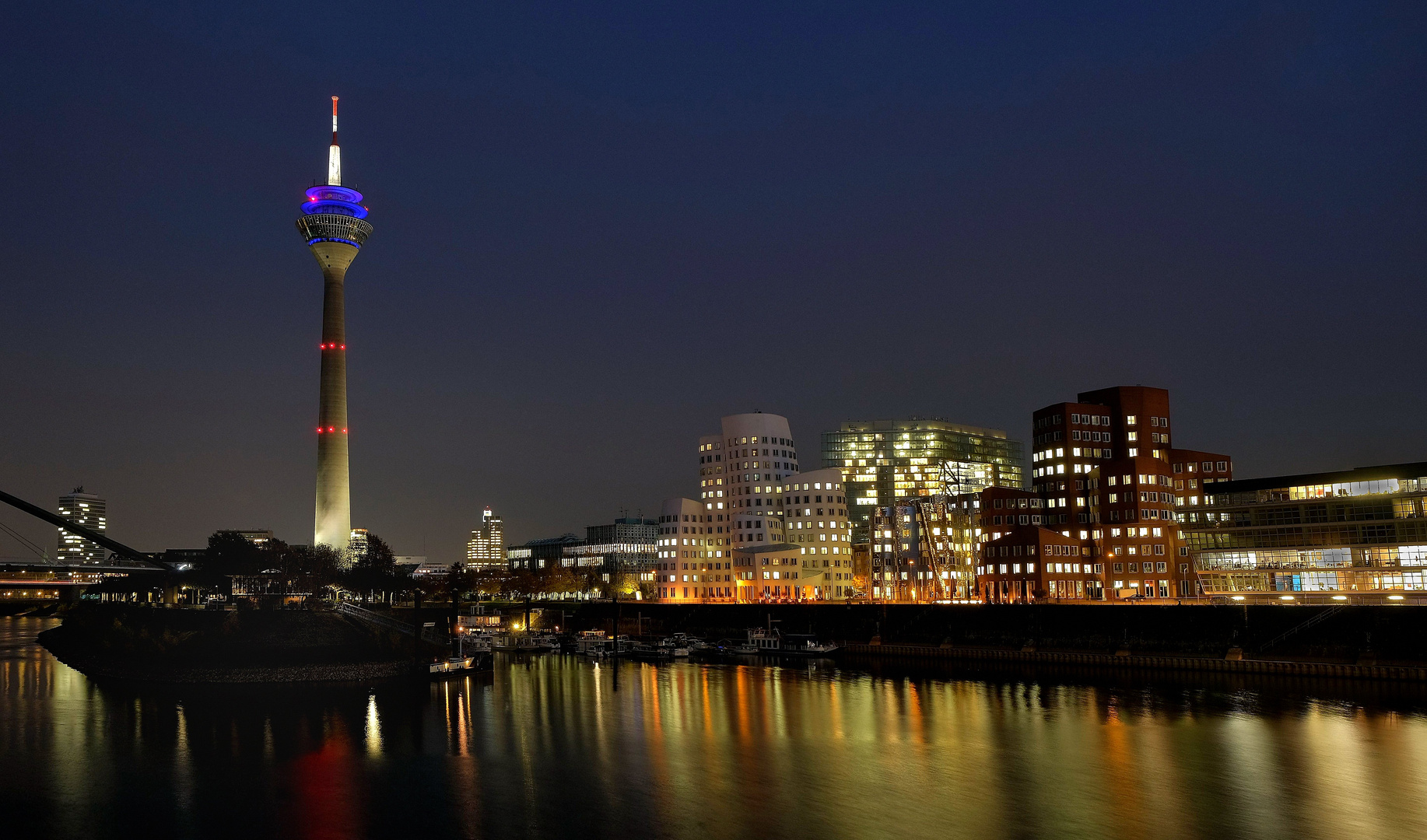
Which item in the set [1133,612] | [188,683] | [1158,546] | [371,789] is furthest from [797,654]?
[371,789]

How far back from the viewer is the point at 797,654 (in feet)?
399

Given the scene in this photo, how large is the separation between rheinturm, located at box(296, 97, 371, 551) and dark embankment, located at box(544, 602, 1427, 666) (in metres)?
66.9

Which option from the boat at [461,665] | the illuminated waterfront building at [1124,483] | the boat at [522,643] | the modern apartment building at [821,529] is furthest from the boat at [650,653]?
the illuminated waterfront building at [1124,483]

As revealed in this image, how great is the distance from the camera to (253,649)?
94812 mm

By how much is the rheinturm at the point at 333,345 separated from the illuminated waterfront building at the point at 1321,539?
12855 centimetres

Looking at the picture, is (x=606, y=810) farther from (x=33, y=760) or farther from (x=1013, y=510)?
(x=1013, y=510)

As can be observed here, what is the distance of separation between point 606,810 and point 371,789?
1286 centimetres

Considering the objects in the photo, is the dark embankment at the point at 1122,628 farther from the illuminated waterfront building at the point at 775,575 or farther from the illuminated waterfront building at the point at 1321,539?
the illuminated waterfront building at the point at 775,575

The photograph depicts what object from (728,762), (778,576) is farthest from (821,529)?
(728,762)

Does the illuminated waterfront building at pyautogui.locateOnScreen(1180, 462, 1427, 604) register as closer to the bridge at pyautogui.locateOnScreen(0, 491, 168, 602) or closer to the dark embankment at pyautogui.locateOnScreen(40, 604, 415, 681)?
the dark embankment at pyautogui.locateOnScreen(40, 604, 415, 681)

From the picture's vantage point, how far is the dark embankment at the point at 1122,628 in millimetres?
87250

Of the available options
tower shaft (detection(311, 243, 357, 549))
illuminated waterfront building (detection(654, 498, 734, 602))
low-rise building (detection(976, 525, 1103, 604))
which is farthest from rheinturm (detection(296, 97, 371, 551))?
low-rise building (detection(976, 525, 1103, 604))

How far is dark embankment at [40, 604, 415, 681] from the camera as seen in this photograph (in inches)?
3711

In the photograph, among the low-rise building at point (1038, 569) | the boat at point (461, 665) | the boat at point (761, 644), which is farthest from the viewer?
the low-rise building at point (1038, 569)
